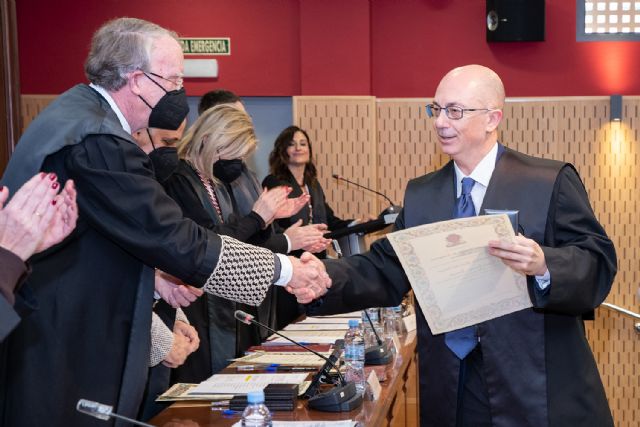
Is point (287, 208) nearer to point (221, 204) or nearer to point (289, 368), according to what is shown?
point (221, 204)

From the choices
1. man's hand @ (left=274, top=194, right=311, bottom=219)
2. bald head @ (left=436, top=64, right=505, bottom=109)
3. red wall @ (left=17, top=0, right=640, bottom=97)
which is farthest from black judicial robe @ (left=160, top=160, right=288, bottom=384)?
red wall @ (left=17, top=0, right=640, bottom=97)

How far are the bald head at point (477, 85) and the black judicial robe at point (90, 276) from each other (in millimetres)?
1046

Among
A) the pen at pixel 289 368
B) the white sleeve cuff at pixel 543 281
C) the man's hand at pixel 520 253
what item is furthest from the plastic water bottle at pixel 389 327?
the man's hand at pixel 520 253

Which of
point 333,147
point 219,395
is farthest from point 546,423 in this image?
point 333,147

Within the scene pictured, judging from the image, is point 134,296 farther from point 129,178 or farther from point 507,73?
point 507,73

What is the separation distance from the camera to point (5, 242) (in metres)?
1.90

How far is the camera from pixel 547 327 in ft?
8.80

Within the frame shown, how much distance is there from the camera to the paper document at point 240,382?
2.97 meters

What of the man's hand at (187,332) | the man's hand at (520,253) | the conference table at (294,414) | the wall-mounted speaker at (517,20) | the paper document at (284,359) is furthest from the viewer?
the wall-mounted speaker at (517,20)

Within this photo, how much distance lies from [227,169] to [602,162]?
440 cm

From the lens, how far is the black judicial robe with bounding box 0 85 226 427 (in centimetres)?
226

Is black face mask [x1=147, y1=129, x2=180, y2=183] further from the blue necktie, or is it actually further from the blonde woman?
the blue necktie

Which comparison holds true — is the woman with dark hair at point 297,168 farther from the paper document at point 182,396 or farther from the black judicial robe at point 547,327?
the black judicial robe at point 547,327

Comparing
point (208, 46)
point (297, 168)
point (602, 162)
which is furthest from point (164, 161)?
point (602, 162)
